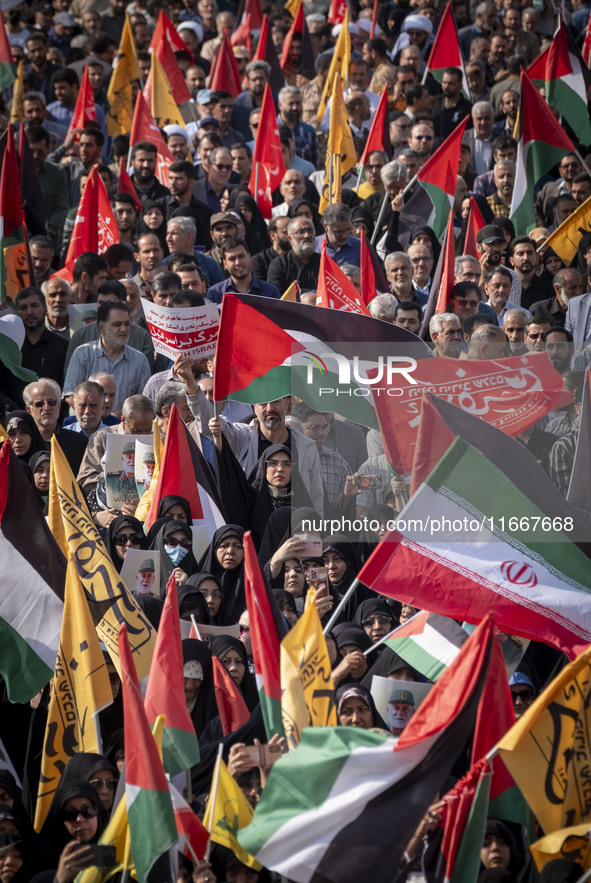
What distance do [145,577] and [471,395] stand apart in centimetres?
202

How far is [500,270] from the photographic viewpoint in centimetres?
1177

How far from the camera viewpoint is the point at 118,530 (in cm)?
903

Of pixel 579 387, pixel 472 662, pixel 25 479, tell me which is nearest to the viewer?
pixel 472 662

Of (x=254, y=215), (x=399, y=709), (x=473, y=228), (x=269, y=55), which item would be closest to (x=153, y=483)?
(x=399, y=709)

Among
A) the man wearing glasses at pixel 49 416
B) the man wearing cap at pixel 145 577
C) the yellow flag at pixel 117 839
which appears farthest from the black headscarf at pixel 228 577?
the yellow flag at pixel 117 839

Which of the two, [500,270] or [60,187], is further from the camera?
[60,187]

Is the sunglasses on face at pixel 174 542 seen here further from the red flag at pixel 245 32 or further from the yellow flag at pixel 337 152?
the red flag at pixel 245 32

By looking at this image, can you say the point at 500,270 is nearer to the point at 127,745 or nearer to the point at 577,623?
the point at 577,623

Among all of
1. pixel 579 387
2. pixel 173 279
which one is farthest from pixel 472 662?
pixel 173 279

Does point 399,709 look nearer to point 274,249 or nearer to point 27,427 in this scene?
point 27,427

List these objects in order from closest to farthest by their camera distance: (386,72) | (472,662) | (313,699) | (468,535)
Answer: (472,662) < (313,699) < (468,535) < (386,72)

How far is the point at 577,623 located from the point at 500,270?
516cm

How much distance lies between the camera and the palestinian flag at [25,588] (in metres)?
7.97

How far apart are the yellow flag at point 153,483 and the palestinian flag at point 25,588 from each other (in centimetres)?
118
